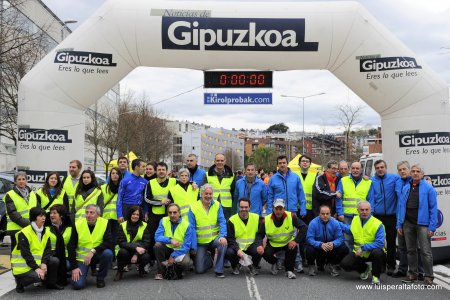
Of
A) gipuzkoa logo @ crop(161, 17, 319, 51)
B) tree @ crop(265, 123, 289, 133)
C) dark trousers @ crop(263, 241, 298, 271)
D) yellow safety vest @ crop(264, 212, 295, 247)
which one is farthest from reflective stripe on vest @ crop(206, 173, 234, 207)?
tree @ crop(265, 123, 289, 133)

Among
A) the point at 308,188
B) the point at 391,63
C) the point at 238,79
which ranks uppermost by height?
the point at 391,63

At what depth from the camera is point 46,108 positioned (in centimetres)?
922

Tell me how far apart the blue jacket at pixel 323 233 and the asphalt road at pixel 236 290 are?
58 cm

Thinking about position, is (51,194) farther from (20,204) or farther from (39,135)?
(39,135)

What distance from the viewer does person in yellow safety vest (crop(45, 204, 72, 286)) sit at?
7062 millimetres

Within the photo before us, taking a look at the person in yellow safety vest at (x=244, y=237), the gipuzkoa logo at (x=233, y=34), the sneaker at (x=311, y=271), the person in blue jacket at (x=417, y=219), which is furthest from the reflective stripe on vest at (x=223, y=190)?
the person in blue jacket at (x=417, y=219)

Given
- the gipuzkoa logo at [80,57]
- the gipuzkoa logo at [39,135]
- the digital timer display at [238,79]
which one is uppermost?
the gipuzkoa logo at [80,57]

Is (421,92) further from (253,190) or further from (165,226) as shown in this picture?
(165,226)

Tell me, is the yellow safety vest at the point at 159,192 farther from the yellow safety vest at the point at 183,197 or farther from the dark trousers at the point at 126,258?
the dark trousers at the point at 126,258

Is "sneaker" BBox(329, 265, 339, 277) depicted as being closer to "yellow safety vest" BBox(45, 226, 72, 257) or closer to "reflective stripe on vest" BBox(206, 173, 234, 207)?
"reflective stripe on vest" BBox(206, 173, 234, 207)

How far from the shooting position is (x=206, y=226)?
26.8ft

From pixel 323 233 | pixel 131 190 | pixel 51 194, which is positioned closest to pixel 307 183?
pixel 323 233

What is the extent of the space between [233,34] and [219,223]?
353 cm

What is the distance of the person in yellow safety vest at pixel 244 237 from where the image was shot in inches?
315
